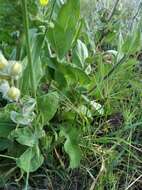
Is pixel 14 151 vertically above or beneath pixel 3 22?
beneath

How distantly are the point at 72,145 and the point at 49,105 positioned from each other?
0.42ft

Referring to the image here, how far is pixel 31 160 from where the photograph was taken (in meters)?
1.19

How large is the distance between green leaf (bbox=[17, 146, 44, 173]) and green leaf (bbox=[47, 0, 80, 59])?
0.32 m

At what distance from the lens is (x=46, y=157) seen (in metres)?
1.26

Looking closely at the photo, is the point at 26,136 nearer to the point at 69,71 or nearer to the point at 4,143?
the point at 4,143

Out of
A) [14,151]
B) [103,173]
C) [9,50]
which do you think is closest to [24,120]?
[14,151]

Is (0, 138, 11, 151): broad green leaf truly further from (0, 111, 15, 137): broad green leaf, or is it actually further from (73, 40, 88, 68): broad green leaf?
(73, 40, 88, 68): broad green leaf

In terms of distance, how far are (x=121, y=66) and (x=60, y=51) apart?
199mm

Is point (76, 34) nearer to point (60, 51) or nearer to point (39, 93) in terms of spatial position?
point (60, 51)

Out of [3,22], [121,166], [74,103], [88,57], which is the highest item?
[3,22]

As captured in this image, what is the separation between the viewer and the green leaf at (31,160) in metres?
1.17

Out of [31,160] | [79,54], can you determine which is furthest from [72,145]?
[79,54]

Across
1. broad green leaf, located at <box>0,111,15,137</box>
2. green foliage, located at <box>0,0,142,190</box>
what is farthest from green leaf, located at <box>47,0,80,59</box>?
broad green leaf, located at <box>0,111,15,137</box>

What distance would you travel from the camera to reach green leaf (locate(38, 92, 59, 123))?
3.99 feet
